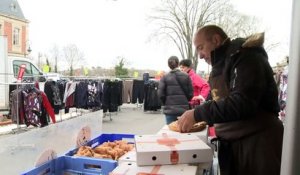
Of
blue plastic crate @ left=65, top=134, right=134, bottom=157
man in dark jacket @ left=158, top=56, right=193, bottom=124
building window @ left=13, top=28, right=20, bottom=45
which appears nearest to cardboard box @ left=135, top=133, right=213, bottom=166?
blue plastic crate @ left=65, top=134, right=134, bottom=157

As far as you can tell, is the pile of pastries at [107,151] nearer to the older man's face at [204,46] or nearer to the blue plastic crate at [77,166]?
the blue plastic crate at [77,166]

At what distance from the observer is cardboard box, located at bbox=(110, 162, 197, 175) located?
1296 mm

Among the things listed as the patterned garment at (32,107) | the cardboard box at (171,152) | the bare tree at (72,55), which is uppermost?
the bare tree at (72,55)

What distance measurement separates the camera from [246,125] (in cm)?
174

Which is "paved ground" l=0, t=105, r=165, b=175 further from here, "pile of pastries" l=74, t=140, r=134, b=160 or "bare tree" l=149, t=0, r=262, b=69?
"bare tree" l=149, t=0, r=262, b=69

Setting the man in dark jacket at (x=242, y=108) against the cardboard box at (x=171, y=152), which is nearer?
the cardboard box at (x=171, y=152)

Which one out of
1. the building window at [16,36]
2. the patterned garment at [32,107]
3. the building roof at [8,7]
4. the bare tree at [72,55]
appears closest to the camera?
the patterned garment at [32,107]

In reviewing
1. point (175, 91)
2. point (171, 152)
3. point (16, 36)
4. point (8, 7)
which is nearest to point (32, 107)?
point (175, 91)

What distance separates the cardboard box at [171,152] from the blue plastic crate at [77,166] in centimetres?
28

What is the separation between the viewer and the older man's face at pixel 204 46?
196 centimetres

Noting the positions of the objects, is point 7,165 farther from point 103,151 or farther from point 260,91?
point 260,91

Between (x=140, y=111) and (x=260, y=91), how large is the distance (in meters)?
9.97

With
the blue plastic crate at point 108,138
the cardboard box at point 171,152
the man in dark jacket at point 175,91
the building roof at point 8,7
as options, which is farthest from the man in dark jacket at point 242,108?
the building roof at point 8,7

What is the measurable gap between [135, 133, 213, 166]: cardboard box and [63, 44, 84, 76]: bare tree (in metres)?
13.5
